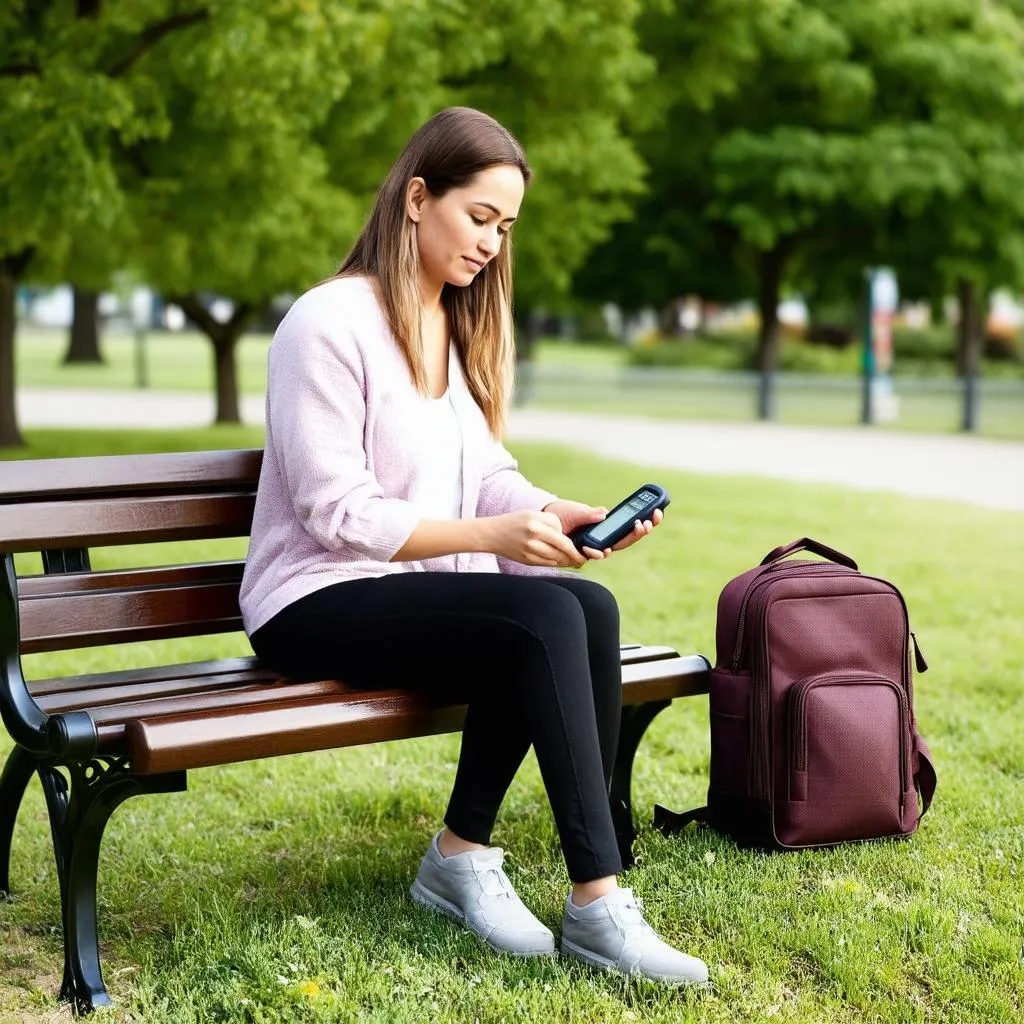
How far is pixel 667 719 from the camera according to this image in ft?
17.4

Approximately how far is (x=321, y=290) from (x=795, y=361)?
26741mm

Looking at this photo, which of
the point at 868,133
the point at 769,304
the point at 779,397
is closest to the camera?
the point at 868,133

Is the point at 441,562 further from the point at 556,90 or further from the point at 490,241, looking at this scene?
the point at 556,90

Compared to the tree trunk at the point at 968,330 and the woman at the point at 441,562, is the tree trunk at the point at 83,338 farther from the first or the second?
the woman at the point at 441,562

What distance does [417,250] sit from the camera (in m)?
3.52

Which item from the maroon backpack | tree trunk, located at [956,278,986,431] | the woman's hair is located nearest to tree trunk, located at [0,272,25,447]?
the woman's hair

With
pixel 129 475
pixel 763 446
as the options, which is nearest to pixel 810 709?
pixel 129 475

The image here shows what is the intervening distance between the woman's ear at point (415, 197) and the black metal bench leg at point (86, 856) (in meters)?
1.26

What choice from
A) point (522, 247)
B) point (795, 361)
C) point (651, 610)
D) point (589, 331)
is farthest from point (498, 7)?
point (589, 331)

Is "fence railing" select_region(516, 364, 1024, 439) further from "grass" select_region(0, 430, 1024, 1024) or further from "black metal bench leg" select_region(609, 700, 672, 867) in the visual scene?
"black metal bench leg" select_region(609, 700, 672, 867)

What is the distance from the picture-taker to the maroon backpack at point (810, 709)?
3.69 m

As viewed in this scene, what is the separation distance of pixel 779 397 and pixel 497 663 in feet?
65.3

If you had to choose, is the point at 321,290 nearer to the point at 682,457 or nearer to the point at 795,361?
the point at 682,457

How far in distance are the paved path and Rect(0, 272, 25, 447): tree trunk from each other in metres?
3.40
